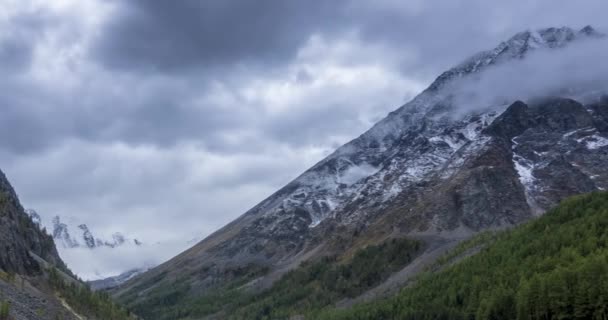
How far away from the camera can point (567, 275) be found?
14700 cm

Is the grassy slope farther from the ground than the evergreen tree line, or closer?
closer

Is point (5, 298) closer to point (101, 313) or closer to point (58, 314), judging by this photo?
point (58, 314)

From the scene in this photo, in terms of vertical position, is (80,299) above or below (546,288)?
above

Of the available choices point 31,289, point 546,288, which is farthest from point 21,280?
point 546,288

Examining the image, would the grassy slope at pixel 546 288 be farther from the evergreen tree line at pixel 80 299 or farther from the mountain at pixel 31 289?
the evergreen tree line at pixel 80 299

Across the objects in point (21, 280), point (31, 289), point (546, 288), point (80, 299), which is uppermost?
point (21, 280)

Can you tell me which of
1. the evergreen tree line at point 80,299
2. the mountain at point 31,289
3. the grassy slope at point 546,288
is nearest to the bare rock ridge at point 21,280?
the mountain at point 31,289

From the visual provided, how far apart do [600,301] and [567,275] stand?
47.7 feet

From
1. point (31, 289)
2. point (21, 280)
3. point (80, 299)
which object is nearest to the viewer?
point (31, 289)

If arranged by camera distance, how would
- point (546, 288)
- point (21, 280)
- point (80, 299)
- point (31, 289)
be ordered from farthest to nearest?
1. point (546, 288)
2. point (80, 299)
3. point (21, 280)
4. point (31, 289)

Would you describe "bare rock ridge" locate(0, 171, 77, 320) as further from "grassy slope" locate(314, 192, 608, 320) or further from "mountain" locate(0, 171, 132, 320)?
"grassy slope" locate(314, 192, 608, 320)

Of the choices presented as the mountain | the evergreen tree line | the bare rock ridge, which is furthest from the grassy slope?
the bare rock ridge

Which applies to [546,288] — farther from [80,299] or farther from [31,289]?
[31,289]

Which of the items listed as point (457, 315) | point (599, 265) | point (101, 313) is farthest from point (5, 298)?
point (457, 315)
